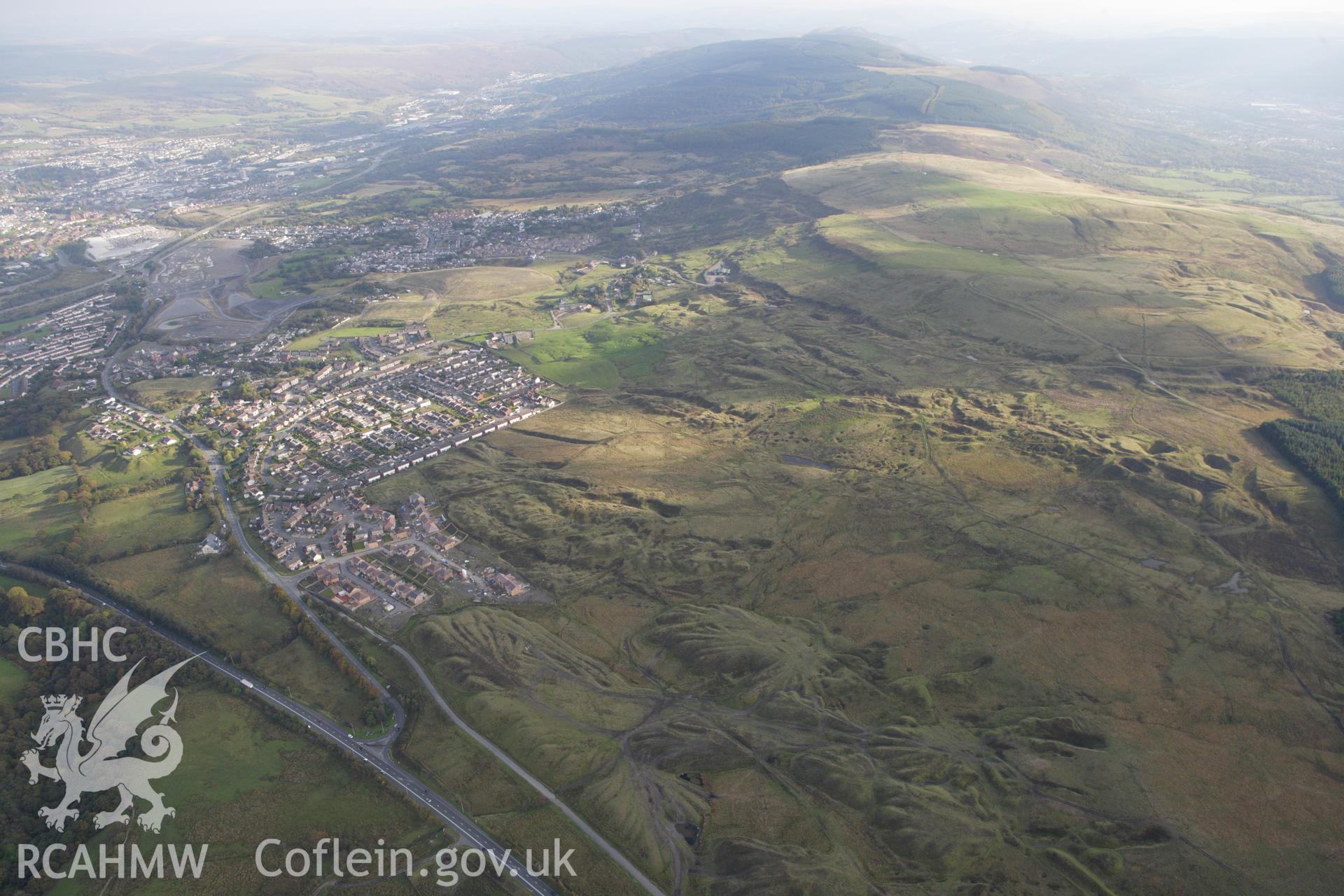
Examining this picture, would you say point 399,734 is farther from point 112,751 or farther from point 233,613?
point 233,613

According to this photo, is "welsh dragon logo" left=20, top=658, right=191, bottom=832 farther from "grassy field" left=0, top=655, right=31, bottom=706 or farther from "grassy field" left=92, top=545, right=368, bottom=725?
"grassy field" left=92, top=545, right=368, bottom=725

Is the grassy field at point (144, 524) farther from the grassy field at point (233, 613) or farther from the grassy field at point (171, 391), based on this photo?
the grassy field at point (171, 391)

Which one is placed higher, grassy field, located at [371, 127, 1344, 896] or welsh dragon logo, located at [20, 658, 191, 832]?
grassy field, located at [371, 127, 1344, 896]

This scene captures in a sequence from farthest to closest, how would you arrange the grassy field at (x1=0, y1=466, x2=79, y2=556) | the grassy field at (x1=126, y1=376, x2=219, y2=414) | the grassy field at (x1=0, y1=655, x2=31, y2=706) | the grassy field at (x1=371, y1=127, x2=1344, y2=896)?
the grassy field at (x1=126, y1=376, x2=219, y2=414), the grassy field at (x1=0, y1=466, x2=79, y2=556), the grassy field at (x1=0, y1=655, x2=31, y2=706), the grassy field at (x1=371, y1=127, x2=1344, y2=896)

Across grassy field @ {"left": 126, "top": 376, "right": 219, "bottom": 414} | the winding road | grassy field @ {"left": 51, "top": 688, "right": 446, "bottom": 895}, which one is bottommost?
grassy field @ {"left": 51, "top": 688, "right": 446, "bottom": 895}

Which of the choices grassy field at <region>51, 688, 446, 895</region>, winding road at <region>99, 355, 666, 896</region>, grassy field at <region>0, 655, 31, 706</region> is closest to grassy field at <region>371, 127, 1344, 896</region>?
winding road at <region>99, 355, 666, 896</region>

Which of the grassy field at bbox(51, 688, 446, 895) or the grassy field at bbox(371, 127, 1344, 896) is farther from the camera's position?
the grassy field at bbox(371, 127, 1344, 896)

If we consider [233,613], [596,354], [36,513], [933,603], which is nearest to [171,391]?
[36,513]

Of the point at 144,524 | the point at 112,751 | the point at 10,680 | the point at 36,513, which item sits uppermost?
the point at 36,513

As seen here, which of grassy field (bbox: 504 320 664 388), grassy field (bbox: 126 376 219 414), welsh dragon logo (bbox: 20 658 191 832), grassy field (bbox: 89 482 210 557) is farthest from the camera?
grassy field (bbox: 504 320 664 388)
